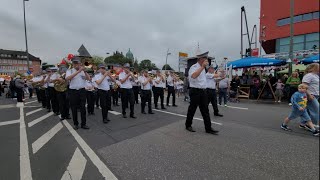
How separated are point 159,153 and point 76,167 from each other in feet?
4.96

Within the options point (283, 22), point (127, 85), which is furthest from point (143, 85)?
point (283, 22)

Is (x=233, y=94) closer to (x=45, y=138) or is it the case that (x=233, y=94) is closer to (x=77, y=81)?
(x=77, y=81)

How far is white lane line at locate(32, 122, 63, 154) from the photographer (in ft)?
17.9

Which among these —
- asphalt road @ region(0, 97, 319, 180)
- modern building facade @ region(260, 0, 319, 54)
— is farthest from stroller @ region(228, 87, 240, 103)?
modern building facade @ region(260, 0, 319, 54)

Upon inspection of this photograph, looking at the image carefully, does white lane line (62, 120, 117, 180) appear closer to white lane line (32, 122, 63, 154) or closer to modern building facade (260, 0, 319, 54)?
white lane line (32, 122, 63, 154)

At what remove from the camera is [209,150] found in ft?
15.8

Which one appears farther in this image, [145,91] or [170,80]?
[170,80]

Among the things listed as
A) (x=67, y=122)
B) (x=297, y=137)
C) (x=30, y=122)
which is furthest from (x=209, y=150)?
(x=30, y=122)

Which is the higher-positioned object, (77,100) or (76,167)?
(77,100)

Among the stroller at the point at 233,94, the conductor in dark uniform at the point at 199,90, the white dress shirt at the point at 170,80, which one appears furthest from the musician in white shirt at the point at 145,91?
the stroller at the point at 233,94

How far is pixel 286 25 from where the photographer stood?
140 centimetres

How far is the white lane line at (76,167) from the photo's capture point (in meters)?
3.79

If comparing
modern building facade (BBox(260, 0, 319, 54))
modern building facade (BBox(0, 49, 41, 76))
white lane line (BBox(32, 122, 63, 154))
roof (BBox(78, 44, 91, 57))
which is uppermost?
modern building facade (BBox(0, 49, 41, 76))

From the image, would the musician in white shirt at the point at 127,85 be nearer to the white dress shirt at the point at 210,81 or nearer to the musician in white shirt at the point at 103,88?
the musician in white shirt at the point at 103,88
